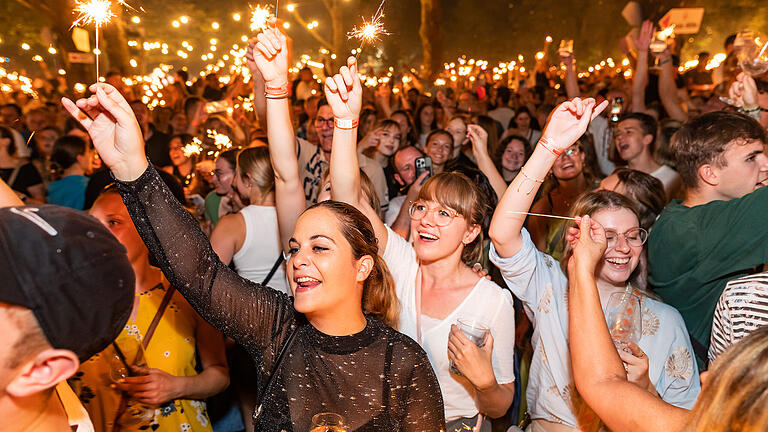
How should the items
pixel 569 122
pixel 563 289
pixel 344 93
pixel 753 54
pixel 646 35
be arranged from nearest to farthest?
pixel 569 122
pixel 344 93
pixel 563 289
pixel 753 54
pixel 646 35

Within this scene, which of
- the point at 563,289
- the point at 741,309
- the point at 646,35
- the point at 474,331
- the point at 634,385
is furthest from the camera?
the point at 646,35

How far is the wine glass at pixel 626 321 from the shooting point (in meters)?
1.85

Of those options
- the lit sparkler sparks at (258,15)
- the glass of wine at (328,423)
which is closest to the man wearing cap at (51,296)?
the glass of wine at (328,423)

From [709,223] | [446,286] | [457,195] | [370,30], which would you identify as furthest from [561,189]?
[370,30]

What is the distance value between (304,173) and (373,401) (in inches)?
106

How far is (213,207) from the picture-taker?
483 cm

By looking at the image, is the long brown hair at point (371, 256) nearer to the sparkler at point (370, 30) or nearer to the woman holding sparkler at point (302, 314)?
the woman holding sparkler at point (302, 314)

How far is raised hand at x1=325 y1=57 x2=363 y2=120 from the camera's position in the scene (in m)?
2.29

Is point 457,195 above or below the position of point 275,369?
above

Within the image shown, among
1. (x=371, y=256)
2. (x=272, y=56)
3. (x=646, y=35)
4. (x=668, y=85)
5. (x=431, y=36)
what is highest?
(x=431, y=36)

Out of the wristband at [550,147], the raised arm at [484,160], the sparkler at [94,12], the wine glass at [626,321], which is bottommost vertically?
the wine glass at [626,321]

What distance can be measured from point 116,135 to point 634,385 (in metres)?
1.52

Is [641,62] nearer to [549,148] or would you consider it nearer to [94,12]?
[549,148]

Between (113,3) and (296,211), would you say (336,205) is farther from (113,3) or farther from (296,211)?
(113,3)
